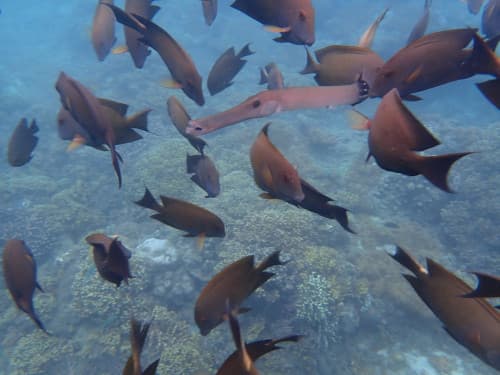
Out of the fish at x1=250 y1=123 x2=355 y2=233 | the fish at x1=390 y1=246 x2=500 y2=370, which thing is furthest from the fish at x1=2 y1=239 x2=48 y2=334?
the fish at x1=390 y1=246 x2=500 y2=370

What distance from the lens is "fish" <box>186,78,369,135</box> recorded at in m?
1.65

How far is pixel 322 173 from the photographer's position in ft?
Answer: 39.2

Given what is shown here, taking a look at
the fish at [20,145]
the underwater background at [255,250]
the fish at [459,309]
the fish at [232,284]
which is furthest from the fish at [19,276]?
the fish at [459,309]

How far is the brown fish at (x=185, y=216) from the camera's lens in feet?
7.54

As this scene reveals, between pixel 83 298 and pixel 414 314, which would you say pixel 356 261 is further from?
pixel 83 298

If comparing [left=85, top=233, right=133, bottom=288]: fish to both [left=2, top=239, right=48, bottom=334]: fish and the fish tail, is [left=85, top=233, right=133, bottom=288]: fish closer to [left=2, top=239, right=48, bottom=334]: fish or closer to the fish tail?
[left=2, top=239, right=48, bottom=334]: fish

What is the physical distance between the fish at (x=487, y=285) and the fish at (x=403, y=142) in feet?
1.32

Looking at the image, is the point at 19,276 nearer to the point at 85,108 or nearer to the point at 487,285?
the point at 85,108

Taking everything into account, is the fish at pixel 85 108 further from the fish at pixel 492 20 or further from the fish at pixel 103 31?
the fish at pixel 492 20

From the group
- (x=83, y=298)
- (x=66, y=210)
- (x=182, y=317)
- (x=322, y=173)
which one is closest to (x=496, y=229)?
(x=322, y=173)

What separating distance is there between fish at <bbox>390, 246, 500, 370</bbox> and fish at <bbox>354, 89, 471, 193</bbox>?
15.8 inches

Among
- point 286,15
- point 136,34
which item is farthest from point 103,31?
point 286,15

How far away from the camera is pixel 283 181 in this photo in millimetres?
1847

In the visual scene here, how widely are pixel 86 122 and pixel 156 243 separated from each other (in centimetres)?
643
